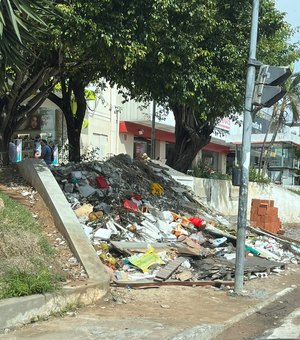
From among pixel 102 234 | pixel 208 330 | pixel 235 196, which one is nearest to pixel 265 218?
pixel 235 196

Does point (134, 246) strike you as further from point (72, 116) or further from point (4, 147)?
point (72, 116)

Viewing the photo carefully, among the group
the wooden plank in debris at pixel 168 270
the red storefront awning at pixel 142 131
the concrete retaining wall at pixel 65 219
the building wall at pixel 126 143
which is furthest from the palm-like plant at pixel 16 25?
the building wall at pixel 126 143

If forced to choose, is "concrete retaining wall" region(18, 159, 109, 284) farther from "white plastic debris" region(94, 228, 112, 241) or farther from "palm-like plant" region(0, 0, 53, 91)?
"palm-like plant" region(0, 0, 53, 91)

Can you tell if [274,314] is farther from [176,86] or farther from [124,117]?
[124,117]

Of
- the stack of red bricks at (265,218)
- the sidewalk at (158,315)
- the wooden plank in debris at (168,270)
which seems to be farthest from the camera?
the stack of red bricks at (265,218)

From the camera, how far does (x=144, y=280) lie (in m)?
8.77

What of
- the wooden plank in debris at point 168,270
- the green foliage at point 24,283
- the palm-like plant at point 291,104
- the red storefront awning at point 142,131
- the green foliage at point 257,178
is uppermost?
the palm-like plant at point 291,104

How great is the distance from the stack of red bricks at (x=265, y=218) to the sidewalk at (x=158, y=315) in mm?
7498

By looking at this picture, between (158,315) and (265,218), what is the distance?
10.7 meters

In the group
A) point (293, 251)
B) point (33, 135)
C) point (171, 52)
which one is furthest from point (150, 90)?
point (33, 135)

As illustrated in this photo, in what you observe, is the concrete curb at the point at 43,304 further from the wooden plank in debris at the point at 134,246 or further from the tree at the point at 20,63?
the tree at the point at 20,63

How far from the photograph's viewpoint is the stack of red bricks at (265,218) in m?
16.8

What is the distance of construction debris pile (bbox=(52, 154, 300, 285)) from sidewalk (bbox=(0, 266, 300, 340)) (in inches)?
24.5

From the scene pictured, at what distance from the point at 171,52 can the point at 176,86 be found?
3.15ft
